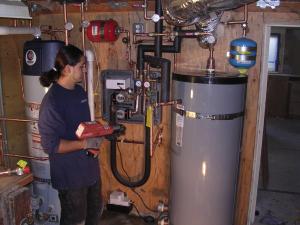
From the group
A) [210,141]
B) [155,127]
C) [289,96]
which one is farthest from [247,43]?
[289,96]

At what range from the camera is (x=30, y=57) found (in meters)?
2.50

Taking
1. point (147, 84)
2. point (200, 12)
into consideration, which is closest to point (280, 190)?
point (147, 84)

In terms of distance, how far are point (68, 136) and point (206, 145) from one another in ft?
3.11

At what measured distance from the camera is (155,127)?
9.42ft

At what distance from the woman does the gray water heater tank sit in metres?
0.67

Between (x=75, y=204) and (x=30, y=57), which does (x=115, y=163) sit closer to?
(x=75, y=204)

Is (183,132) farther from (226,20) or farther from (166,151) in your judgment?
(226,20)

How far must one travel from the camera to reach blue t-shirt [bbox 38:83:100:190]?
74.4 inches

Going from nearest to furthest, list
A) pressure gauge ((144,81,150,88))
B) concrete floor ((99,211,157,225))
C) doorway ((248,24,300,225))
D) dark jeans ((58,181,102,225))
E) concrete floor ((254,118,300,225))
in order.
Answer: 1. dark jeans ((58,181,102,225))
2. pressure gauge ((144,81,150,88))
3. doorway ((248,24,300,225))
4. concrete floor ((99,211,157,225))
5. concrete floor ((254,118,300,225))

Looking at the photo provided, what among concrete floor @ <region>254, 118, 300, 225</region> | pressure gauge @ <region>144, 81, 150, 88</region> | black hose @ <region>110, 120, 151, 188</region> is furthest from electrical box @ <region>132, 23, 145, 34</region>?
concrete floor @ <region>254, 118, 300, 225</region>

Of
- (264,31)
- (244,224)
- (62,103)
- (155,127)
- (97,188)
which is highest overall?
(264,31)

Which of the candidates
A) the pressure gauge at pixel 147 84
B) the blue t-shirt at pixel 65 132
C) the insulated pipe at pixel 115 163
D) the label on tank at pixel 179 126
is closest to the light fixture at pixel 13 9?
the blue t-shirt at pixel 65 132

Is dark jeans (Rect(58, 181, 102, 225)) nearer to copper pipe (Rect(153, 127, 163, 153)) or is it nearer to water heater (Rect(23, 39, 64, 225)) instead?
water heater (Rect(23, 39, 64, 225))

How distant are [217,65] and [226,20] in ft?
1.15
